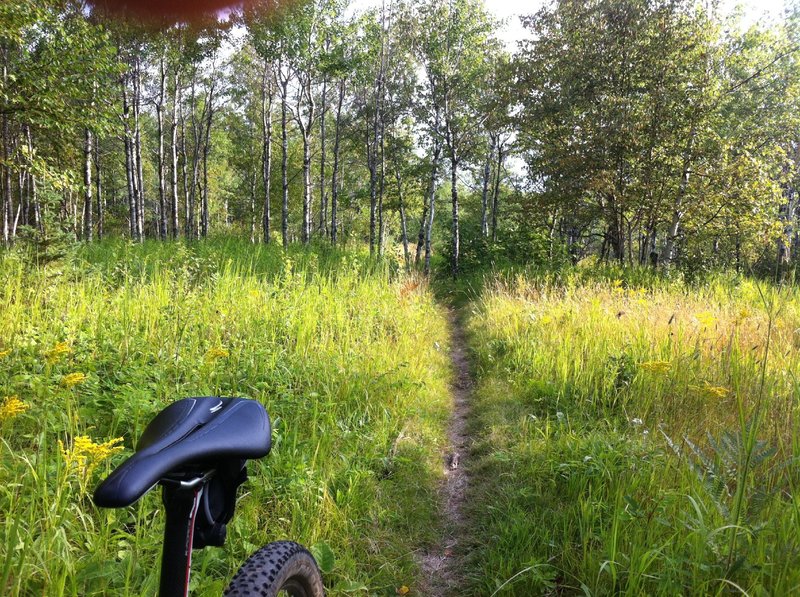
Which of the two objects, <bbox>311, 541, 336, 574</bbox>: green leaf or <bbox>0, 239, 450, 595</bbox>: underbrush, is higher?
<bbox>0, 239, 450, 595</bbox>: underbrush

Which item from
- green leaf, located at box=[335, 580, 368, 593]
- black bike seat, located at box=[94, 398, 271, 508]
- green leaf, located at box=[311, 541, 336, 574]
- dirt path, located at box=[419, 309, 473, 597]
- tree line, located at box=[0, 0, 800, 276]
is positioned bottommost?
dirt path, located at box=[419, 309, 473, 597]

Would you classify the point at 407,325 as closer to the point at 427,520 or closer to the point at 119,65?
the point at 427,520

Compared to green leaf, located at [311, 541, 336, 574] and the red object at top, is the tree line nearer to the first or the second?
the red object at top

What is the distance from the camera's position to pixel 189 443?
80 cm

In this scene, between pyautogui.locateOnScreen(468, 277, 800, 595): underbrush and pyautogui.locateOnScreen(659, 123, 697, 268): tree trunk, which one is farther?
pyautogui.locateOnScreen(659, 123, 697, 268): tree trunk

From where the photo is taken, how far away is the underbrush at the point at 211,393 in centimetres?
166

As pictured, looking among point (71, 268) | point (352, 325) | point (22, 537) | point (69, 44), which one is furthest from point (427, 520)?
point (69, 44)

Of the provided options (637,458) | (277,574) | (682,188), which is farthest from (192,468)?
(682,188)

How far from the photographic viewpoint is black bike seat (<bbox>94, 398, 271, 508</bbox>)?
25.6 inches

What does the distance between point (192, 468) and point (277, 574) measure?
58cm

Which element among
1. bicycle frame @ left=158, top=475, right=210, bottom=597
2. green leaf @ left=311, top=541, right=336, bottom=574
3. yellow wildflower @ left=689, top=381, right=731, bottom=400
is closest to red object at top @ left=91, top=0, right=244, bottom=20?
bicycle frame @ left=158, top=475, right=210, bottom=597

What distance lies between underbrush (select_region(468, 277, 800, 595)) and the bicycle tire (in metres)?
0.93

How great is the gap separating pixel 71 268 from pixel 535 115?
35.4 ft

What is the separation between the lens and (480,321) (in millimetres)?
7477
